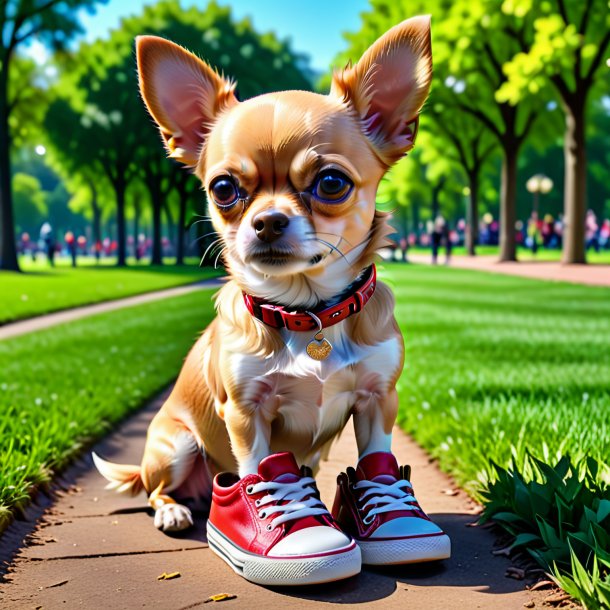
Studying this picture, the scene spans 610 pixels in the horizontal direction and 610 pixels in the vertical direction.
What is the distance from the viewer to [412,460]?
4.58 m

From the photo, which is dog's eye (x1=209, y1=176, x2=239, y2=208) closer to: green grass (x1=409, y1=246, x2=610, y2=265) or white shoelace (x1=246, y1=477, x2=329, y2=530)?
white shoelace (x1=246, y1=477, x2=329, y2=530)

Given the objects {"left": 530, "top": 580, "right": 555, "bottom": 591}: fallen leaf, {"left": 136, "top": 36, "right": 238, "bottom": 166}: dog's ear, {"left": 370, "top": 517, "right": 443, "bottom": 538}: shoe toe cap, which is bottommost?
{"left": 530, "top": 580, "right": 555, "bottom": 591}: fallen leaf

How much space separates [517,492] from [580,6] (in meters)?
23.6

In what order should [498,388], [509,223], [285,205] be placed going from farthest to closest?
[509,223] < [498,388] < [285,205]

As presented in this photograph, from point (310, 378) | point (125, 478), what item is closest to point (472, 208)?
point (125, 478)

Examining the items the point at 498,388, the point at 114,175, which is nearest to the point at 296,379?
the point at 498,388

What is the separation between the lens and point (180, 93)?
2.76 meters

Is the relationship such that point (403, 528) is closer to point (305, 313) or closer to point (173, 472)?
point (305, 313)

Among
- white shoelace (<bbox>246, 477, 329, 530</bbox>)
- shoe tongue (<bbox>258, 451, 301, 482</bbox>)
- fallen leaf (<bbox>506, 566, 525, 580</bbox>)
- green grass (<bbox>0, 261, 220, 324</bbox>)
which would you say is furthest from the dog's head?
green grass (<bbox>0, 261, 220, 324</bbox>)

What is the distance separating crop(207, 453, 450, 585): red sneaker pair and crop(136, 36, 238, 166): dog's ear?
1.21 m

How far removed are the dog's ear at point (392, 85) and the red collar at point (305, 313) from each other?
1.64 feet

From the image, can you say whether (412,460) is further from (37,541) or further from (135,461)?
(37,541)

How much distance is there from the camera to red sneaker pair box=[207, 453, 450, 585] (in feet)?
8.34

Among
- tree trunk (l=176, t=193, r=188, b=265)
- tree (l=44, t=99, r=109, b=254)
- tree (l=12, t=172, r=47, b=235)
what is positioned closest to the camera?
tree trunk (l=176, t=193, r=188, b=265)
